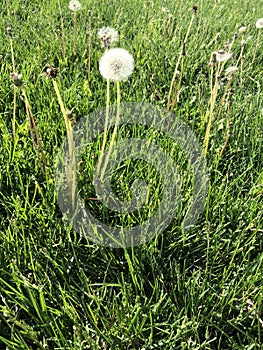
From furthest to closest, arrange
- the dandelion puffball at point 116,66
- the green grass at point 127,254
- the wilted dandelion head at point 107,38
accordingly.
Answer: the wilted dandelion head at point 107,38, the dandelion puffball at point 116,66, the green grass at point 127,254

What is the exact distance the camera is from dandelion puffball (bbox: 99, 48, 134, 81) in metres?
1.04

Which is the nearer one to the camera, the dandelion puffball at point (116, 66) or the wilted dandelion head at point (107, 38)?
the dandelion puffball at point (116, 66)

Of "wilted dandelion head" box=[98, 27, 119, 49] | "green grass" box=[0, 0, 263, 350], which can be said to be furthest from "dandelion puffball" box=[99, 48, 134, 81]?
"green grass" box=[0, 0, 263, 350]

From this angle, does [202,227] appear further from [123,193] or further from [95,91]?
[95,91]

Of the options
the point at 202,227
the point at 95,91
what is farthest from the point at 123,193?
the point at 95,91

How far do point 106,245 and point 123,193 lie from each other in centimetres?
20

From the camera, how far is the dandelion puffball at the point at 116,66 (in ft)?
3.43

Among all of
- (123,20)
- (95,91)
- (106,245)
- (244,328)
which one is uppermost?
(123,20)

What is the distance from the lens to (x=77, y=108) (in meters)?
1.52

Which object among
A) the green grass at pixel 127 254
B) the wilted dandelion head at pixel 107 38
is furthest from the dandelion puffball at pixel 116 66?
the green grass at pixel 127 254

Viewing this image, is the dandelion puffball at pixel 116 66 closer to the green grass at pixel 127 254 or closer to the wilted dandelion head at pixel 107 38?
the wilted dandelion head at pixel 107 38

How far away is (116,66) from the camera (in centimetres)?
105

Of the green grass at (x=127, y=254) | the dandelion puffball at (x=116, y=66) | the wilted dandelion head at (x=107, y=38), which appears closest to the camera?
the green grass at (x=127, y=254)

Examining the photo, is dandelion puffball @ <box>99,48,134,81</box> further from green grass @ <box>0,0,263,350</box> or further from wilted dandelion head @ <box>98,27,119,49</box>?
green grass @ <box>0,0,263,350</box>
